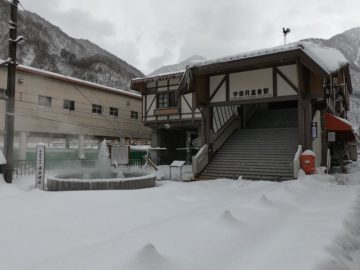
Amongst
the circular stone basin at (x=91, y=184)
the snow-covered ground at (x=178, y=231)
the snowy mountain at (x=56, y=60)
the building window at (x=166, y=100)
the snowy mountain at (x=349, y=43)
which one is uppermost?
the snowy mountain at (x=349, y=43)

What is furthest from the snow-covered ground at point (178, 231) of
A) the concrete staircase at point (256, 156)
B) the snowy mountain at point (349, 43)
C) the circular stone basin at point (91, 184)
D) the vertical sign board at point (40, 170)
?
the snowy mountain at point (349, 43)

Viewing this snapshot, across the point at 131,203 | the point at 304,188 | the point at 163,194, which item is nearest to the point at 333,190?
the point at 304,188

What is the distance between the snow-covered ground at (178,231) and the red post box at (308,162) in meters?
3.22

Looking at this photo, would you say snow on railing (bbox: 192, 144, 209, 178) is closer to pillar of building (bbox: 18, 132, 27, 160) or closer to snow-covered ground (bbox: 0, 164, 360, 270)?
snow-covered ground (bbox: 0, 164, 360, 270)

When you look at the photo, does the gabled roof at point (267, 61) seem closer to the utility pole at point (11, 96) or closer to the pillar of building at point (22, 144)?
the utility pole at point (11, 96)

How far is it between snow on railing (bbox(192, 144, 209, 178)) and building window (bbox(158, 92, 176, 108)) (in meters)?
8.70

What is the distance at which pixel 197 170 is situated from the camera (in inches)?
563

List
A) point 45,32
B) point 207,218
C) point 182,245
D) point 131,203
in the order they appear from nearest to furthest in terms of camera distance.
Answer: point 182,245
point 207,218
point 131,203
point 45,32

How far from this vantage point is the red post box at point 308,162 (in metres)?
12.1

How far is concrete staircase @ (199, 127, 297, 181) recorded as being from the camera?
13.0m

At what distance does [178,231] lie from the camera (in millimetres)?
5082

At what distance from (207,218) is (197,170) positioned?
327 inches

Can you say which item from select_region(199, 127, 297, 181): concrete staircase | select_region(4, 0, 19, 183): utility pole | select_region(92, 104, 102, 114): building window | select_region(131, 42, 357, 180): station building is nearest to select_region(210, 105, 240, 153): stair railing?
select_region(131, 42, 357, 180): station building

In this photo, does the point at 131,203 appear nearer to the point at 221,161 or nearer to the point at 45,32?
the point at 221,161
